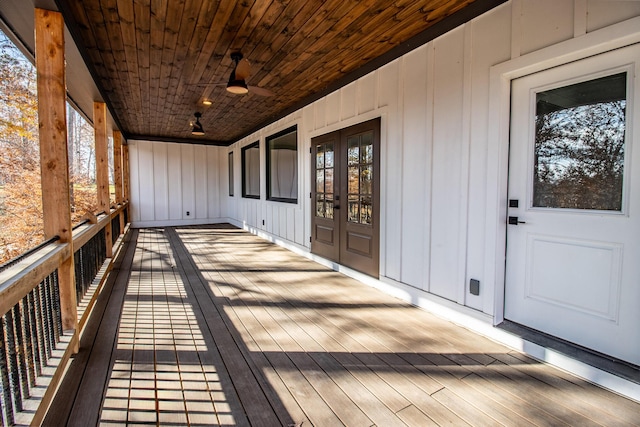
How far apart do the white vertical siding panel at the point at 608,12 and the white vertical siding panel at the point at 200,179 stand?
9.40 meters

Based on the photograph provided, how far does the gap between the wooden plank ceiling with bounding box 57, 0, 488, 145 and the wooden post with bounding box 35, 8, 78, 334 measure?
10.8 inches

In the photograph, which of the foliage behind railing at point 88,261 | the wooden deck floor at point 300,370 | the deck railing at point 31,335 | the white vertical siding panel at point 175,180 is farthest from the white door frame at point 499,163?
the white vertical siding panel at point 175,180

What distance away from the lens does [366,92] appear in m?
3.84

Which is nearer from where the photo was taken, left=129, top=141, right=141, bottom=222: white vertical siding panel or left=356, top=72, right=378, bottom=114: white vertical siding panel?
left=356, top=72, right=378, bottom=114: white vertical siding panel

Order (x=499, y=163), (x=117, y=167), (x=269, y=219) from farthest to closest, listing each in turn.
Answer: (x=269, y=219) < (x=117, y=167) < (x=499, y=163)

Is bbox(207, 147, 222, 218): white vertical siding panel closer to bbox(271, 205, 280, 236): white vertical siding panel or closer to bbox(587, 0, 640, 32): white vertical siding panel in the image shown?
bbox(271, 205, 280, 236): white vertical siding panel

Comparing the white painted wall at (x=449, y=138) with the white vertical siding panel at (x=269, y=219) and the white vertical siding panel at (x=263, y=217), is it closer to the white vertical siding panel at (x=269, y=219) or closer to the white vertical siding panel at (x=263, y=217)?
the white vertical siding panel at (x=269, y=219)

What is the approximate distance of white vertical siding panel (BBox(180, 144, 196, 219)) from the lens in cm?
950

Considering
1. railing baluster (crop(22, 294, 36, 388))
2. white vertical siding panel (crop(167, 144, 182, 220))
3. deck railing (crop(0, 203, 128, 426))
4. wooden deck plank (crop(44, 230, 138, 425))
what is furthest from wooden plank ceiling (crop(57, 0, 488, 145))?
white vertical siding panel (crop(167, 144, 182, 220))

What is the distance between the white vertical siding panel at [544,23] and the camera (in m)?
2.04

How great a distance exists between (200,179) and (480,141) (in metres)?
8.73

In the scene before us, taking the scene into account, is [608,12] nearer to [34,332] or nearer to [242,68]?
[242,68]

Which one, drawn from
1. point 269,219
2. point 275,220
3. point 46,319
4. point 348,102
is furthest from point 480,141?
point 269,219

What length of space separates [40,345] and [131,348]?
22.1 inches
